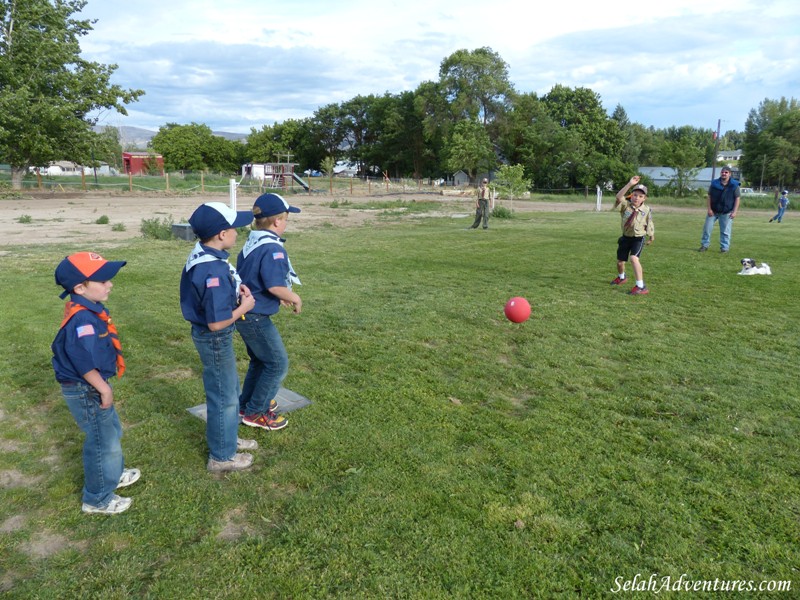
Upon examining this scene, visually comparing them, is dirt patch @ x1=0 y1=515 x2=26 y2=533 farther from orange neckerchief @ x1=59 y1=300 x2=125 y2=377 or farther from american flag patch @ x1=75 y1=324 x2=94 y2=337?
american flag patch @ x1=75 y1=324 x2=94 y2=337

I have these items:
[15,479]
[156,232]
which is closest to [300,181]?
[156,232]

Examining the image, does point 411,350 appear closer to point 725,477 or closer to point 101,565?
point 725,477

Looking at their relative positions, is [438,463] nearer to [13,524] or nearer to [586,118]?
[13,524]

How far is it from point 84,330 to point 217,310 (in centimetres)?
71

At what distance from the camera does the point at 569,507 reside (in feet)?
10.9

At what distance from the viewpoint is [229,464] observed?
12.4ft

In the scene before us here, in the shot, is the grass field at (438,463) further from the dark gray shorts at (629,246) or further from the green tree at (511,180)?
the green tree at (511,180)

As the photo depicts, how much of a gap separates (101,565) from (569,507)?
260 centimetres

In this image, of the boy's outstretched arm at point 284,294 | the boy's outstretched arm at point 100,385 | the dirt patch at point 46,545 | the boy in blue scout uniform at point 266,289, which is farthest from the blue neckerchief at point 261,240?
the dirt patch at point 46,545

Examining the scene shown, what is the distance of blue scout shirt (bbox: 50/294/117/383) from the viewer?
3025mm

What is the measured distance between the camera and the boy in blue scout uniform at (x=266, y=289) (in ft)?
12.9

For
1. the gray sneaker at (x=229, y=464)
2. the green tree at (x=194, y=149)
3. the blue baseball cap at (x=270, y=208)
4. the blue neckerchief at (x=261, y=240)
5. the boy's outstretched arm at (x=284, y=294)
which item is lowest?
the gray sneaker at (x=229, y=464)

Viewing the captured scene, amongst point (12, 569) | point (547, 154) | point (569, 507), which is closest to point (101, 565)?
point (12, 569)

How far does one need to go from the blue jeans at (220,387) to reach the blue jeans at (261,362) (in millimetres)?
360
